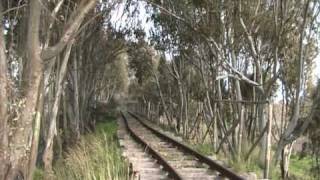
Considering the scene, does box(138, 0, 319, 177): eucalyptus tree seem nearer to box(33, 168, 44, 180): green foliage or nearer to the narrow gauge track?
the narrow gauge track

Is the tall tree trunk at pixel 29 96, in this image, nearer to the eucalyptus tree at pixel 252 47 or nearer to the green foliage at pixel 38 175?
the green foliage at pixel 38 175

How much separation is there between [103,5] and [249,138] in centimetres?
888

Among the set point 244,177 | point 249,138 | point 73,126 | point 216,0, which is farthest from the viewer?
point 73,126

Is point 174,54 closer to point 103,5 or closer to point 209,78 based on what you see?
point 209,78

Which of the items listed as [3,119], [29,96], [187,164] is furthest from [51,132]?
[3,119]

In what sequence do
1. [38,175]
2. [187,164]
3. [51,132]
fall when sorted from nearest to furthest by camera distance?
[38,175] → [187,164] → [51,132]

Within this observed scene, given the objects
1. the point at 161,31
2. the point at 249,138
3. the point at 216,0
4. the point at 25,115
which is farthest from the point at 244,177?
the point at 161,31

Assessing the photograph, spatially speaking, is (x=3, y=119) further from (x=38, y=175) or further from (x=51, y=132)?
(x=51, y=132)

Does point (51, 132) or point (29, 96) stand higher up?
point (29, 96)

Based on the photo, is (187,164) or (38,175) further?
(187,164)

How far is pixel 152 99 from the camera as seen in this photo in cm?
5762

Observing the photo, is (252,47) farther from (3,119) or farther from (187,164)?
(3,119)

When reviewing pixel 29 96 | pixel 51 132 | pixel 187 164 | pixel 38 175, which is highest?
pixel 29 96

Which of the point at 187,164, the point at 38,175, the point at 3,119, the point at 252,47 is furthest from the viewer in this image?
the point at 252,47
